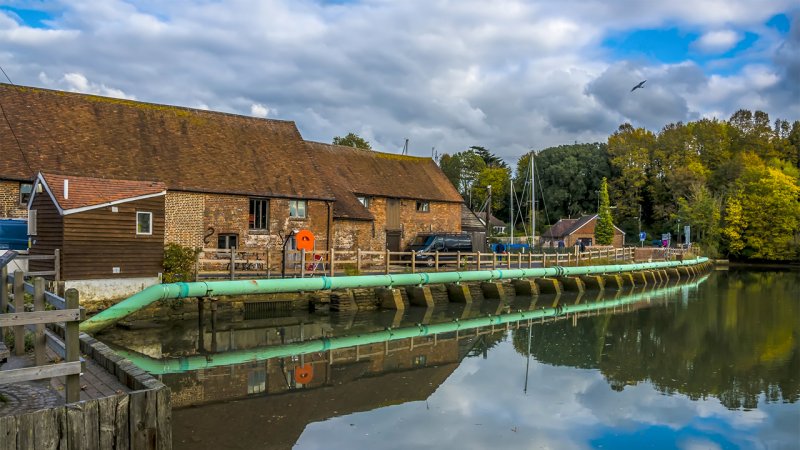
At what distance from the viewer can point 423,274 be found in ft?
86.7

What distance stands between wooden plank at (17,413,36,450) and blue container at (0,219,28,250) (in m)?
18.5

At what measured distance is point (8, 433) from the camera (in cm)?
623

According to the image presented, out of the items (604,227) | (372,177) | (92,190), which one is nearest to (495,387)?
(92,190)

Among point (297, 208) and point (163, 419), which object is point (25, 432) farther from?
point (297, 208)

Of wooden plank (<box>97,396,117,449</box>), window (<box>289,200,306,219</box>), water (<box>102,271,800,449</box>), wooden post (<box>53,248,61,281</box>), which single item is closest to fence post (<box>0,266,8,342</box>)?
water (<box>102,271,800,449</box>)

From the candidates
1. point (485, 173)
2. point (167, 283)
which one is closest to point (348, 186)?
point (167, 283)

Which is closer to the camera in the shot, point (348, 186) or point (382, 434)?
point (382, 434)

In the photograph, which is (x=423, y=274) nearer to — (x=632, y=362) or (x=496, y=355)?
(x=496, y=355)

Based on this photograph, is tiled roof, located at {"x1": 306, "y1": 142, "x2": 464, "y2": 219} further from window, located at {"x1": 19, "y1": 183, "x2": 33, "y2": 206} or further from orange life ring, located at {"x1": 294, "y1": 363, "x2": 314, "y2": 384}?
orange life ring, located at {"x1": 294, "y1": 363, "x2": 314, "y2": 384}

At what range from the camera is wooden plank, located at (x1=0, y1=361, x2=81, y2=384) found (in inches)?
256

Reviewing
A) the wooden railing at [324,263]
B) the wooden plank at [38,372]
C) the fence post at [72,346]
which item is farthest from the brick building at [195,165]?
the wooden plank at [38,372]

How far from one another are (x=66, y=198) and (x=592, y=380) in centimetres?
1592

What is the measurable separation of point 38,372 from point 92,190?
14978 millimetres

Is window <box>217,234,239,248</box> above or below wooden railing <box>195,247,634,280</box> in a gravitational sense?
above
